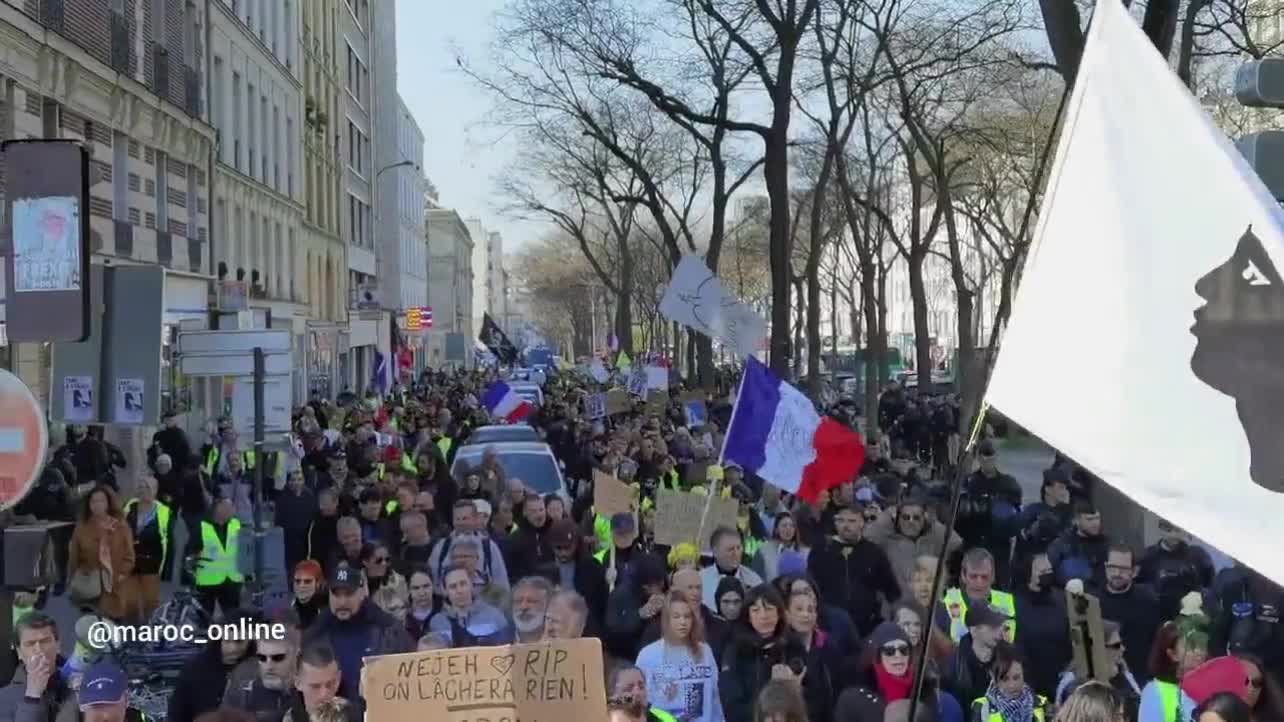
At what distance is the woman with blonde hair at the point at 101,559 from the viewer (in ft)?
36.2

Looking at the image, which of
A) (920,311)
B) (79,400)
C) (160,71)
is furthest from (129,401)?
(920,311)

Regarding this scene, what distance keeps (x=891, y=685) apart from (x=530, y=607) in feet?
6.16

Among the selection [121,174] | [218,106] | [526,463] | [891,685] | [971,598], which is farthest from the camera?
[218,106]

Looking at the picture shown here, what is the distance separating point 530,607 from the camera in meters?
8.08

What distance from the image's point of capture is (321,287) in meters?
54.8

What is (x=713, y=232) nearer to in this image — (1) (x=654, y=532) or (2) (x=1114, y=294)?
(1) (x=654, y=532)

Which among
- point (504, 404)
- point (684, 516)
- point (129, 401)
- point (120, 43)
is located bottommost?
point (684, 516)

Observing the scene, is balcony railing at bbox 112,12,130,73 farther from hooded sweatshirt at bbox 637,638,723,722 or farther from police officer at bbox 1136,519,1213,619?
hooded sweatshirt at bbox 637,638,723,722

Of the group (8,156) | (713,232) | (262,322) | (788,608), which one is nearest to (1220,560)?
(788,608)

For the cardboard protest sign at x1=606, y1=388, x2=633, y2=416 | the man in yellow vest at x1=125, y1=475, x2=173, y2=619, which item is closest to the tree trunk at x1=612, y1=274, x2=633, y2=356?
the cardboard protest sign at x1=606, y1=388, x2=633, y2=416

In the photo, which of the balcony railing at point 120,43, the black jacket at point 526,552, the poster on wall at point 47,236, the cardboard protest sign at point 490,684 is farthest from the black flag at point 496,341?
the cardboard protest sign at point 490,684

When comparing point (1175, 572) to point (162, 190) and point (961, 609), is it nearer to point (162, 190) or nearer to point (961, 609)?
point (961, 609)

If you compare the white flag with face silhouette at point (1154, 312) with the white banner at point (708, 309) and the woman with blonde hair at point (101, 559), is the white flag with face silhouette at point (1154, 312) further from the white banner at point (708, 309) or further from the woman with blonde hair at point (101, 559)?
the white banner at point (708, 309)

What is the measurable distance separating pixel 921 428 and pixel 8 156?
25.1 m
